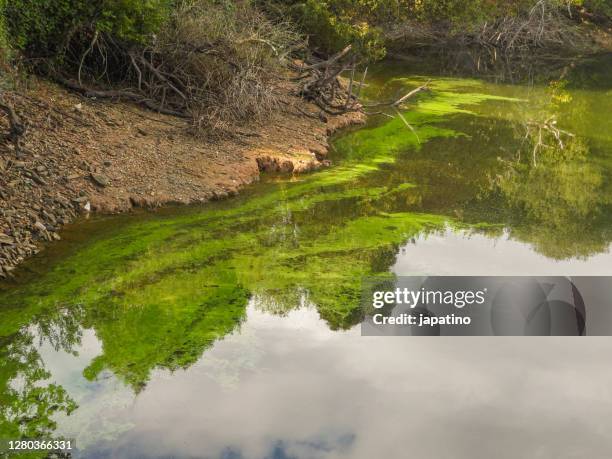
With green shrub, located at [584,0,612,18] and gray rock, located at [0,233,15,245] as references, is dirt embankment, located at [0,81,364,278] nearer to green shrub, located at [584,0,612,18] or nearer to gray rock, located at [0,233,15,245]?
Result: gray rock, located at [0,233,15,245]

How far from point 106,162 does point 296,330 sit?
3598mm

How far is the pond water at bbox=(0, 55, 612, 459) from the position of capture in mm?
4547

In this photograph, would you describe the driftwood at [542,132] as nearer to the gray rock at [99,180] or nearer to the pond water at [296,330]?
the pond water at [296,330]

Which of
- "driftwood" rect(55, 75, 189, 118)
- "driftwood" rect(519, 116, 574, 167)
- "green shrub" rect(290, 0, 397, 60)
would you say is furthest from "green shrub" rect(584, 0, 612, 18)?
"driftwood" rect(55, 75, 189, 118)

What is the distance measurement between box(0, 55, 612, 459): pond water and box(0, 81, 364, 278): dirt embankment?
0.84 feet

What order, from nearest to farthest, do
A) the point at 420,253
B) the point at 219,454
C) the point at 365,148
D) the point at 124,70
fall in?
the point at 219,454, the point at 420,253, the point at 124,70, the point at 365,148

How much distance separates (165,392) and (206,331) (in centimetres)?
92

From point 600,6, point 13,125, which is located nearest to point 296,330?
point 13,125

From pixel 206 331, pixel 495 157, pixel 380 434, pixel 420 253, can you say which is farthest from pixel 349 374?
pixel 495 157

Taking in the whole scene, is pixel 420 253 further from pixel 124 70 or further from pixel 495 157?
pixel 124 70

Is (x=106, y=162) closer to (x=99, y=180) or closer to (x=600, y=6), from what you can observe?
(x=99, y=180)

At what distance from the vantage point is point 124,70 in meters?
10.9

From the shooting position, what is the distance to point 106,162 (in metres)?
8.49

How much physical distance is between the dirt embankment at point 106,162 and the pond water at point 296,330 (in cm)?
26
